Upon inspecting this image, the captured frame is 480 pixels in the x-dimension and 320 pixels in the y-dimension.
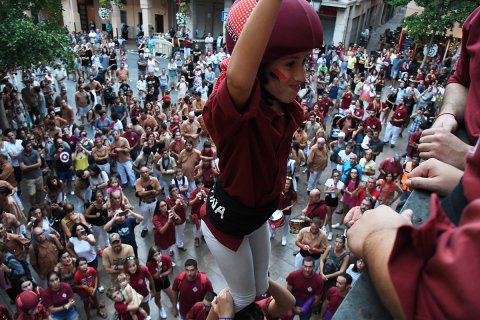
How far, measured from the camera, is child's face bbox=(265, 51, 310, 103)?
2.13 metres

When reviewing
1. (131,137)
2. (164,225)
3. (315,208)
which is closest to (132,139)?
(131,137)

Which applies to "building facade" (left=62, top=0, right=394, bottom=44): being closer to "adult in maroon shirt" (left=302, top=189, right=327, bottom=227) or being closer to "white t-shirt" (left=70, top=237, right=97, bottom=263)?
"adult in maroon shirt" (left=302, top=189, right=327, bottom=227)

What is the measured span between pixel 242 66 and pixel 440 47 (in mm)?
29102

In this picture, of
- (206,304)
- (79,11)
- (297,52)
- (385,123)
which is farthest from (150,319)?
(79,11)

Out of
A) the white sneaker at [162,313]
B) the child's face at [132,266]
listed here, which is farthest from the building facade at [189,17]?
the child's face at [132,266]

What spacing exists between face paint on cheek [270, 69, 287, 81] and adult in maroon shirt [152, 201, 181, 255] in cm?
687

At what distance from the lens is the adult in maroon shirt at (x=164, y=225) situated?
8672mm

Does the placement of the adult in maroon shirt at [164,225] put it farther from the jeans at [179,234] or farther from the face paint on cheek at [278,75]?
the face paint on cheek at [278,75]

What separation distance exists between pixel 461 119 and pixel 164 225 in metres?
7.25

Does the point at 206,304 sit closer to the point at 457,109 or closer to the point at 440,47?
the point at 457,109

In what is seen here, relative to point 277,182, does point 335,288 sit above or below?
below

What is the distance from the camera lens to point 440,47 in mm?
26750

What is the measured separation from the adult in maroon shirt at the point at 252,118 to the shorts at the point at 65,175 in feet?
30.8

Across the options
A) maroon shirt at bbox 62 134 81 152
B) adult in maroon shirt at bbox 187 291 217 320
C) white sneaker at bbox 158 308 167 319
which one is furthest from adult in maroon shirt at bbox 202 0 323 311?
maroon shirt at bbox 62 134 81 152
